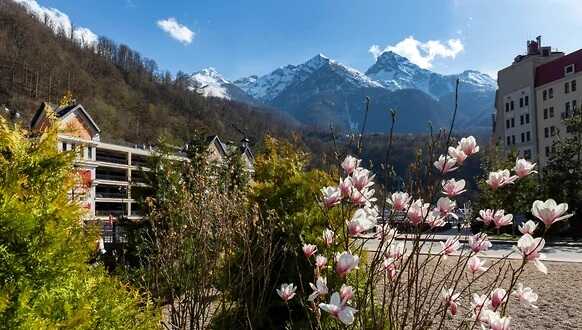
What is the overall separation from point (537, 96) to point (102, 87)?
3124 inches

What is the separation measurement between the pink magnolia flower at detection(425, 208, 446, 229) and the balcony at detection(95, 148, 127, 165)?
212 feet

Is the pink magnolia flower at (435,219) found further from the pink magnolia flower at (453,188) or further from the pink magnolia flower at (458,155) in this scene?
the pink magnolia flower at (458,155)

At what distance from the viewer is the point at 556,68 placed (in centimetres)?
5469

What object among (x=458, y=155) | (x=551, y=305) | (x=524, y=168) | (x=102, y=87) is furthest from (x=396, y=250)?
(x=102, y=87)

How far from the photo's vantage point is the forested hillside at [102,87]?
271ft

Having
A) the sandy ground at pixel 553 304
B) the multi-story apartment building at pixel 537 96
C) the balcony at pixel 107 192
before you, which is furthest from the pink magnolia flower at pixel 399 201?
the balcony at pixel 107 192

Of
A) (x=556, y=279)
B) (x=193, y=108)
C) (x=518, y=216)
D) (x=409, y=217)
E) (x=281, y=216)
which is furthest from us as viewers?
(x=193, y=108)

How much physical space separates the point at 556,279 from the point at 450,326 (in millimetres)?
4990

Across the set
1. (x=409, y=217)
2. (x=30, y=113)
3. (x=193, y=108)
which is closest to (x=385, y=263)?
(x=409, y=217)

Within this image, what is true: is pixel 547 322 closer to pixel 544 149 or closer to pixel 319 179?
pixel 319 179

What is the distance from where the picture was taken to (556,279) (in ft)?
33.8

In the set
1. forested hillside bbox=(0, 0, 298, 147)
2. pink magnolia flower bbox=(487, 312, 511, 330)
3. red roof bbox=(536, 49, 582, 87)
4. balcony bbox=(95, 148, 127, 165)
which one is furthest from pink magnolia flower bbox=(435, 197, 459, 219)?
forested hillside bbox=(0, 0, 298, 147)

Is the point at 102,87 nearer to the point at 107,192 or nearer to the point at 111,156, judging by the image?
the point at 111,156

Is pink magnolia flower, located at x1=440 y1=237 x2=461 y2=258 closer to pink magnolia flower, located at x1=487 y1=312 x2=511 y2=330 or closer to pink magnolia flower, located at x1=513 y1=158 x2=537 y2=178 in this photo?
pink magnolia flower, located at x1=513 y1=158 x2=537 y2=178
